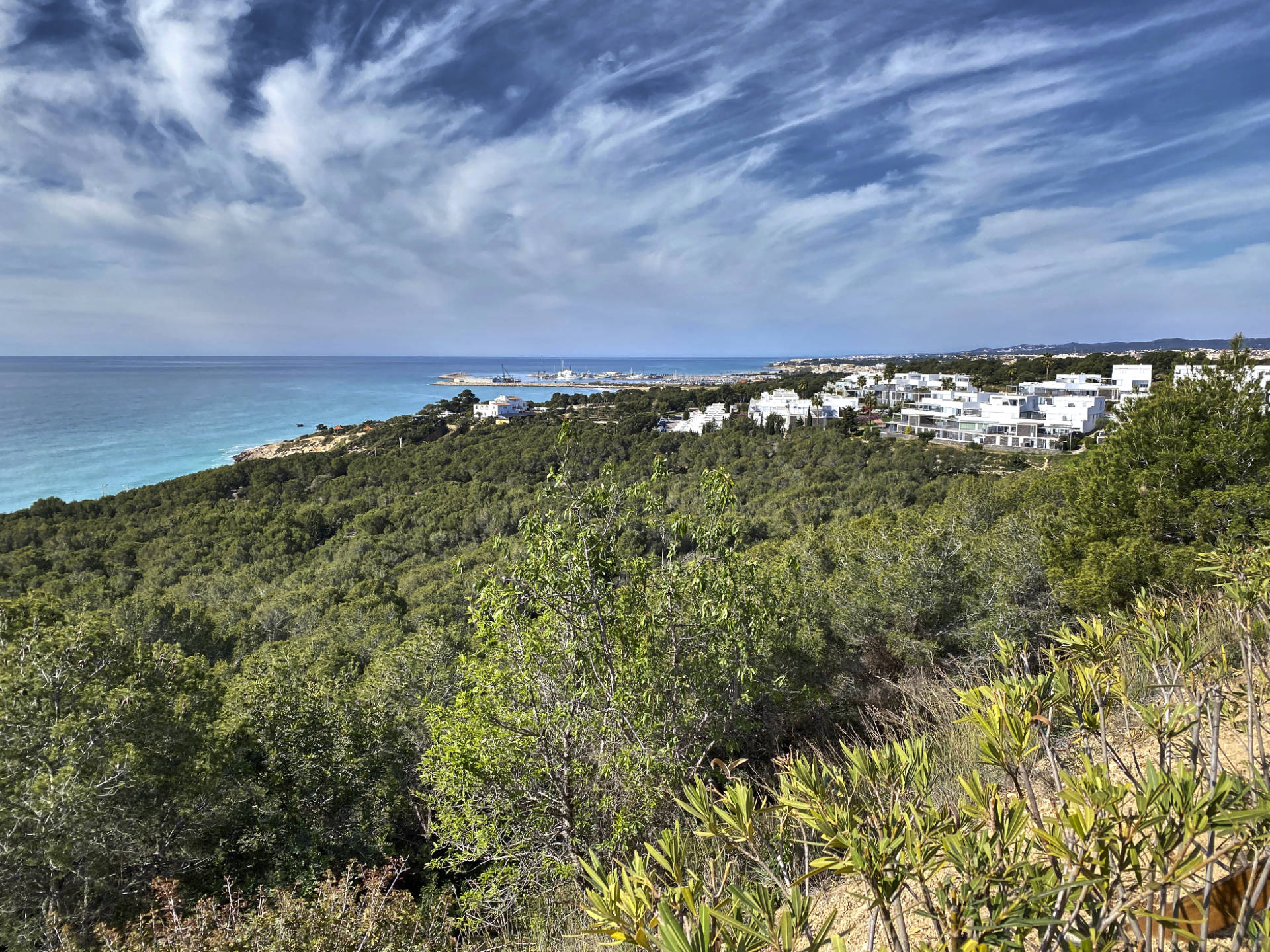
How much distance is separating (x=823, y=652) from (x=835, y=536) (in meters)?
7.50

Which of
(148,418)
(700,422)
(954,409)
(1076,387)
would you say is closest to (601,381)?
(148,418)

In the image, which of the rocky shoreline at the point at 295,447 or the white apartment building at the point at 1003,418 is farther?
the rocky shoreline at the point at 295,447

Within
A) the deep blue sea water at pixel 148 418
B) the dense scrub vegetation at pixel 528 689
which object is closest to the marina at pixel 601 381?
the deep blue sea water at pixel 148 418

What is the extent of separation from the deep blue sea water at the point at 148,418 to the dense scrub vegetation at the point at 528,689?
4195cm

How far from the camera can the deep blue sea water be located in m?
47.5

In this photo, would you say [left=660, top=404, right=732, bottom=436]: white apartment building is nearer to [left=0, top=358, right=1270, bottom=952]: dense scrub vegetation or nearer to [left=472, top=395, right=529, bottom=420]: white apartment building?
[left=472, top=395, right=529, bottom=420]: white apartment building

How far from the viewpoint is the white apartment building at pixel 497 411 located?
66.4 meters

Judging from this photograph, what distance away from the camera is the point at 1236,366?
9.48 m

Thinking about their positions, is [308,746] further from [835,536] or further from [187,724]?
[835,536]

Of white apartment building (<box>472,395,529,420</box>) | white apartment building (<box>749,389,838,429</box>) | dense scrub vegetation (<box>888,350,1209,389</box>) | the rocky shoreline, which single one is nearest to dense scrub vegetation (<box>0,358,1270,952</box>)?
white apartment building (<box>749,389,838,429</box>)

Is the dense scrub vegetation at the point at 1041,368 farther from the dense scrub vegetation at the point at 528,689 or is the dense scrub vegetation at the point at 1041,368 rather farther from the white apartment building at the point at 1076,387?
the dense scrub vegetation at the point at 528,689

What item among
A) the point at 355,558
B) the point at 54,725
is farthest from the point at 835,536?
the point at 355,558

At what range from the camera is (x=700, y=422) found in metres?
59.3

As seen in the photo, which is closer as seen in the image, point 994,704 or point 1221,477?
point 994,704
